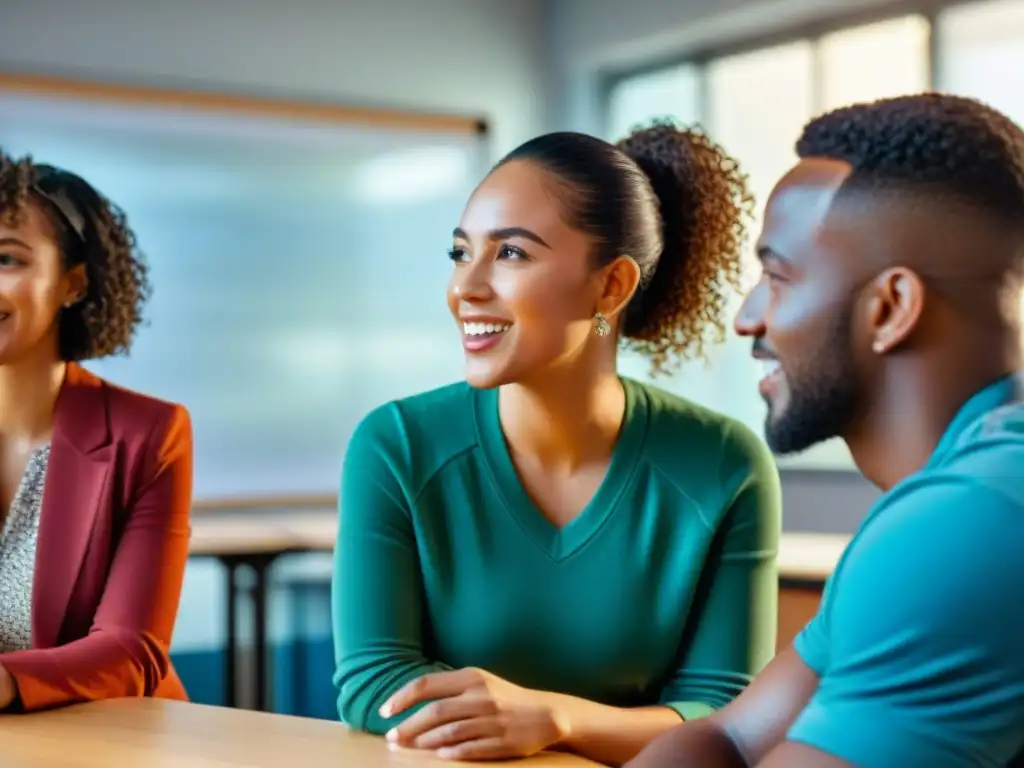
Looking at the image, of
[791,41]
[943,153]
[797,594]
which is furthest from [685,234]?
[791,41]

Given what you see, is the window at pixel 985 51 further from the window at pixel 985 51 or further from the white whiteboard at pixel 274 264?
the white whiteboard at pixel 274 264

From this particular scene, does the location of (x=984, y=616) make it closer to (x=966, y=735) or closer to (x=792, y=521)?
(x=966, y=735)

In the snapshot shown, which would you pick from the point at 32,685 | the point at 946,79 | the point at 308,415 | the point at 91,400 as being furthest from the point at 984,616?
the point at 308,415

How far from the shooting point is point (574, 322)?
143 cm

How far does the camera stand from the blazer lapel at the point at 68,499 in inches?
62.8

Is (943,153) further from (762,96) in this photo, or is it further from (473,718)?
(762,96)

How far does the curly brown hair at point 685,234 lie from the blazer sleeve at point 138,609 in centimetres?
62

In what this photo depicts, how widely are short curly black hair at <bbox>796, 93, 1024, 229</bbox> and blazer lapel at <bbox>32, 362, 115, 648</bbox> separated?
3.51 feet

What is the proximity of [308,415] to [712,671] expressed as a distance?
3.88 m

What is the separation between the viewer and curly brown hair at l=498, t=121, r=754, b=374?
1445mm

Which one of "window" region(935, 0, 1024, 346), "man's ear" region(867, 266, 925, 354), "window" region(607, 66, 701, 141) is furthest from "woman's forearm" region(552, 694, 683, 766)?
"window" region(607, 66, 701, 141)

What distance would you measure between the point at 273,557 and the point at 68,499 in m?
2.28

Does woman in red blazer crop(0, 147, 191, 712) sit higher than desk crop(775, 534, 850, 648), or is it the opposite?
woman in red blazer crop(0, 147, 191, 712)

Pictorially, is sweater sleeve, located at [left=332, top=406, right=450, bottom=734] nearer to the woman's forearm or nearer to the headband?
the woman's forearm
